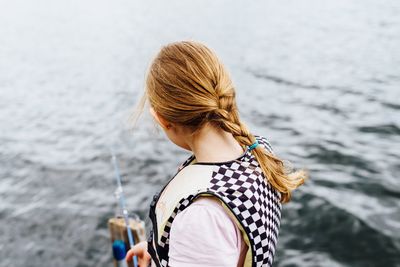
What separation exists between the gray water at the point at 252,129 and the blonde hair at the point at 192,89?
435mm

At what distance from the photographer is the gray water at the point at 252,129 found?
6621mm

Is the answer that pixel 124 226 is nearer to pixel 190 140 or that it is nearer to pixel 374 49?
pixel 190 140

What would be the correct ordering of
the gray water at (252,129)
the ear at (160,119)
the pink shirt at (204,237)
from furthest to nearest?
→ the gray water at (252,129) → the ear at (160,119) → the pink shirt at (204,237)

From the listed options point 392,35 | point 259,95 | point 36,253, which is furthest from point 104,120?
point 392,35

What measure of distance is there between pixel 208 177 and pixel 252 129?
8.49 metres

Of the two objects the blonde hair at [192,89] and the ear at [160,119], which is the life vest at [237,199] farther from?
the ear at [160,119]

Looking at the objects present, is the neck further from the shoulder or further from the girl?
the shoulder

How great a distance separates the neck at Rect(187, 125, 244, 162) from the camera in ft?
6.78

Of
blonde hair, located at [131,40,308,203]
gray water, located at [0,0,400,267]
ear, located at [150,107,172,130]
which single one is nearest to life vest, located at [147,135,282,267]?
blonde hair, located at [131,40,308,203]

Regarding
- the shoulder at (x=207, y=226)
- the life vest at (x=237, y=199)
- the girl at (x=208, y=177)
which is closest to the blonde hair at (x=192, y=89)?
the girl at (x=208, y=177)

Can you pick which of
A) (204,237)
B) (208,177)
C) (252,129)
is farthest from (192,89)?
(252,129)

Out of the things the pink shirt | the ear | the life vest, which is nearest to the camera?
the pink shirt

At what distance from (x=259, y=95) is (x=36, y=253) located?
7.91 meters

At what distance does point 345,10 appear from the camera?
26000 mm
